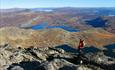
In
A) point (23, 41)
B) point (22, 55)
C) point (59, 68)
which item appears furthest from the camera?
point (23, 41)

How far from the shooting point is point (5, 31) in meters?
68.1

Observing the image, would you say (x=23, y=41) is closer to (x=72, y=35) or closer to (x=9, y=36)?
(x=9, y=36)

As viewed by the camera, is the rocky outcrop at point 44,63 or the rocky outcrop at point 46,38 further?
the rocky outcrop at point 46,38

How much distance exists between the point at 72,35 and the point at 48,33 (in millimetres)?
7215

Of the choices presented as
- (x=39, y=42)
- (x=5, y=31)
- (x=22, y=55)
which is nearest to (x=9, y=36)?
(x=5, y=31)

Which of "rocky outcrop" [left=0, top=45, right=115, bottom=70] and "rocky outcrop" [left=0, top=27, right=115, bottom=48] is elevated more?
"rocky outcrop" [left=0, top=45, right=115, bottom=70]

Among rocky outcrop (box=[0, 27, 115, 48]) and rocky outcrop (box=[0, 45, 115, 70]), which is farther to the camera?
rocky outcrop (box=[0, 27, 115, 48])

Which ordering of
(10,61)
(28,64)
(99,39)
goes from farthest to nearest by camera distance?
(99,39) < (10,61) < (28,64)

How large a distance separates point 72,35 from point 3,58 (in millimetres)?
54520

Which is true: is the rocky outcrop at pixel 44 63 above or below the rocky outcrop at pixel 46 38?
above

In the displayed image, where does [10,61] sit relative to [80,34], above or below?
above

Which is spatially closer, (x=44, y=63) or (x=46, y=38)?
Answer: (x=44, y=63)

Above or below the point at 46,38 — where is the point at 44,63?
above

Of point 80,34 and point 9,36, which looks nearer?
point 9,36
